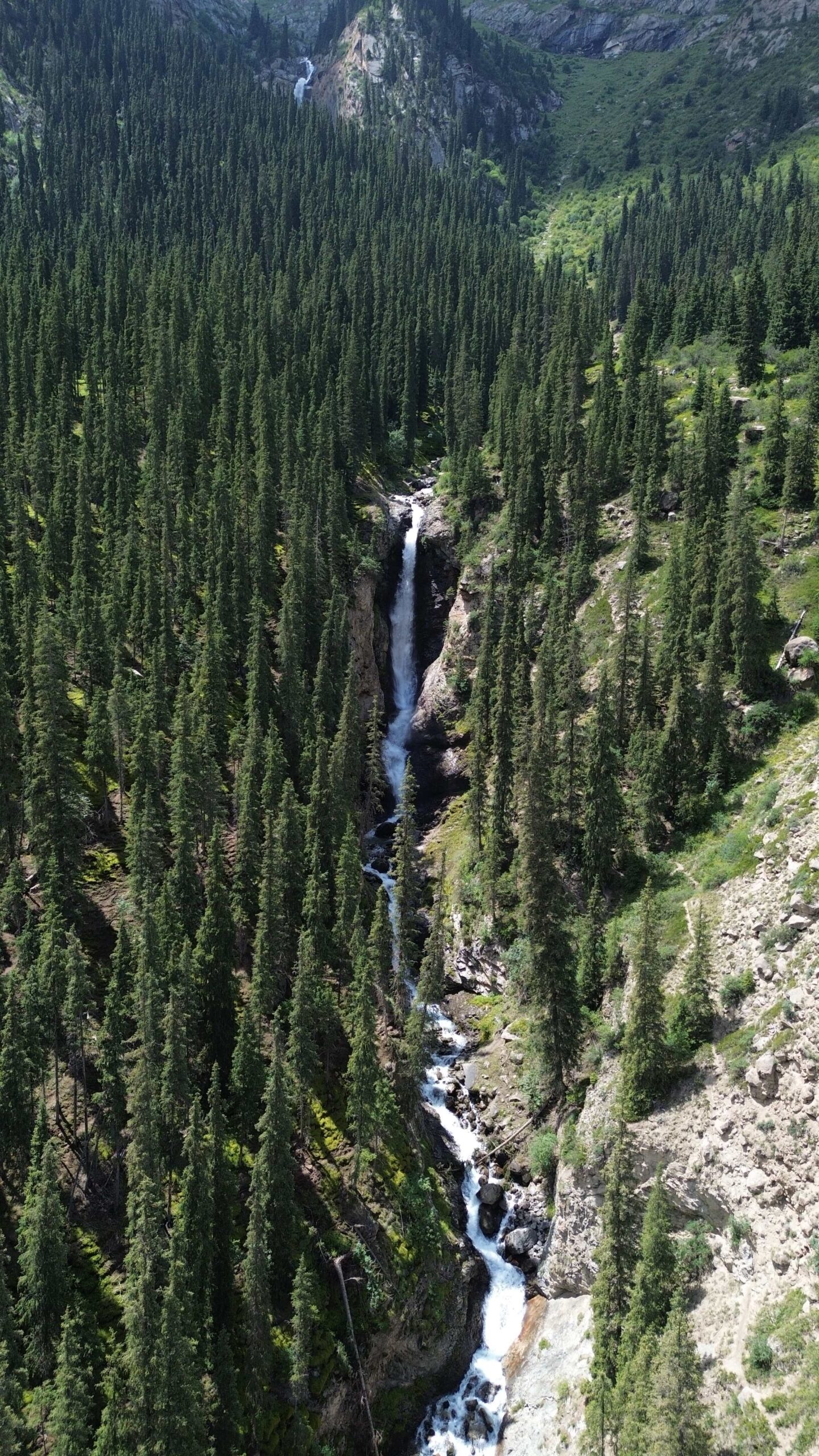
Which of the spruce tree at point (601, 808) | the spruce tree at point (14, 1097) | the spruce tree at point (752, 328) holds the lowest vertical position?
the spruce tree at point (14, 1097)

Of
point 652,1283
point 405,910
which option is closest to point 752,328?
point 405,910

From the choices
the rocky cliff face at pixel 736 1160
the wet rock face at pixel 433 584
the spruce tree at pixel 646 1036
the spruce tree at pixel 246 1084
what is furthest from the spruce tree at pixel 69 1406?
the wet rock face at pixel 433 584

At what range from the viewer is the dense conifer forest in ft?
167

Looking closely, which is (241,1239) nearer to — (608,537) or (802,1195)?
(802,1195)

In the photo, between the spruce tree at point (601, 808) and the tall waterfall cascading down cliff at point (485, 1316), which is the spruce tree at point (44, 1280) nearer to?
the tall waterfall cascading down cliff at point (485, 1316)

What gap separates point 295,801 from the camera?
270 ft

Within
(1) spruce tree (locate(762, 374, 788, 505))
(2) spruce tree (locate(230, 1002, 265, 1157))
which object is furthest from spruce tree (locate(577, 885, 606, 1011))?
(1) spruce tree (locate(762, 374, 788, 505))

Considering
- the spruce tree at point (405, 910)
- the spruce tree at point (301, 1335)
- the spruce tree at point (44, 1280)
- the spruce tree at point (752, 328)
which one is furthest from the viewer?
the spruce tree at point (752, 328)

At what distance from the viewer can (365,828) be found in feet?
328

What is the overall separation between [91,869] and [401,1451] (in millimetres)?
43870

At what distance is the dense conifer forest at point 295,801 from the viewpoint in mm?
50812

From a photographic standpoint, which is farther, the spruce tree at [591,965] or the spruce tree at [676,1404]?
the spruce tree at [591,965]

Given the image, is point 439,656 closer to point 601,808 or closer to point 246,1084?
point 601,808

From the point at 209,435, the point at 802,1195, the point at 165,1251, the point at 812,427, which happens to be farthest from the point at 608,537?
the point at 165,1251
